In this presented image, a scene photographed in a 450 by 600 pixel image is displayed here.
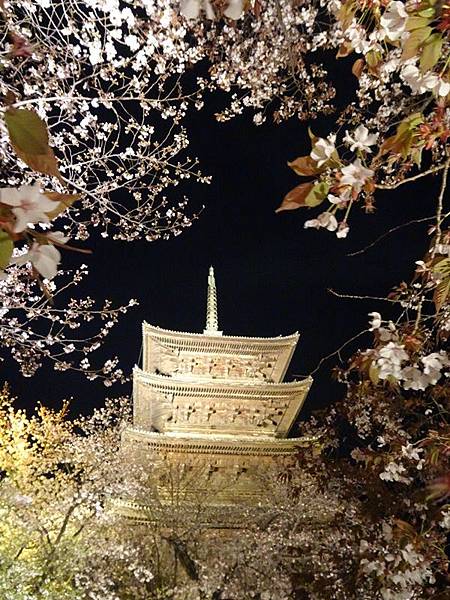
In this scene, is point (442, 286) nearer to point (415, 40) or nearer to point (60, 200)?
point (415, 40)

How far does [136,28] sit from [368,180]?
3876 mm

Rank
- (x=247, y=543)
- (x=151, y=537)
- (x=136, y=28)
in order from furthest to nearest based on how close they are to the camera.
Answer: (x=151, y=537)
(x=247, y=543)
(x=136, y=28)

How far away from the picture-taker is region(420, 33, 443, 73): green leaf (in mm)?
1415

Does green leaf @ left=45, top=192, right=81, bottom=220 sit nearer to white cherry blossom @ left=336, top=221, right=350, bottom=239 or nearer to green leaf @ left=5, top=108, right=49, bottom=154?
green leaf @ left=5, top=108, right=49, bottom=154

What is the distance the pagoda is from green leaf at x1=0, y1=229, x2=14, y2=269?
617 inches

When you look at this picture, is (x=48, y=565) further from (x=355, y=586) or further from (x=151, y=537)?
(x=355, y=586)

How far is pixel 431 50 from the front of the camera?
1.42m

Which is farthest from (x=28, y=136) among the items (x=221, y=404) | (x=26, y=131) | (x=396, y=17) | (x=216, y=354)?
(x=221, y=404)

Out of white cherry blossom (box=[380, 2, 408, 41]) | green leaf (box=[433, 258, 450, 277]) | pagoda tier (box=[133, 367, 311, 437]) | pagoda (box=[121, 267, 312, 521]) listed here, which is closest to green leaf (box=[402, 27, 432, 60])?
white cherry blossom (box=[380, 2, 408, 41])

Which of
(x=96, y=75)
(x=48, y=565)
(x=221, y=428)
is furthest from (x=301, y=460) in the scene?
(x=221, y=428)

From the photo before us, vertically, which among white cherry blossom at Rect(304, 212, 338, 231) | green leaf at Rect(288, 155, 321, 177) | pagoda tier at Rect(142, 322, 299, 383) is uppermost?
green leaf at Rect(288, 155, 321, 177)

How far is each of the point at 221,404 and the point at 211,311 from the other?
3.77 metres

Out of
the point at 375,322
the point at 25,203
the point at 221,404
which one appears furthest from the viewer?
the point at 221,404

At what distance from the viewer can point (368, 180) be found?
1.72m
